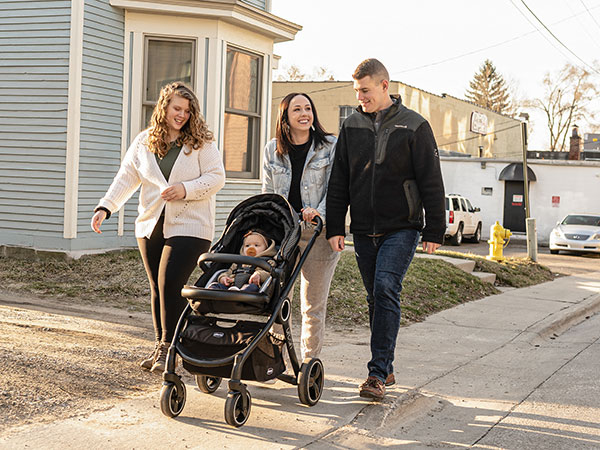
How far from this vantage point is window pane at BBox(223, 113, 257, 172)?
13.5 meters

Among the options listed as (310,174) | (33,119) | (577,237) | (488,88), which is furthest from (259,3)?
(488,88)

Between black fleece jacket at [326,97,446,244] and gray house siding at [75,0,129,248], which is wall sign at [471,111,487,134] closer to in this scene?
gray house siding at [75,0,129,248]

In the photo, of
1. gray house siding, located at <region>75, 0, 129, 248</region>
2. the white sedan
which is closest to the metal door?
the white sedan

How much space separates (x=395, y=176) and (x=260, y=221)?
3.44ft

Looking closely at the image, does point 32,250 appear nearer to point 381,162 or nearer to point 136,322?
point 136,322

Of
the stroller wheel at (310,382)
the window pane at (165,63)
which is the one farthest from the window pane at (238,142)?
the stroller wheel at (310,382)

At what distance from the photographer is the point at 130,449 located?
425 cm

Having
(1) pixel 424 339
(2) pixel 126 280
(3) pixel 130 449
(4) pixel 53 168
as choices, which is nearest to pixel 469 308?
(1) pixel 424 339

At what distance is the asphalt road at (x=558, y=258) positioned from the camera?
21.0m

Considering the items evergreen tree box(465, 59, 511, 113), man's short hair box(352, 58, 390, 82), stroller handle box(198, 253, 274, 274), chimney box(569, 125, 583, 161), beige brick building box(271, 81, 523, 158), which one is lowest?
stroller handle box(198, 253, 274, 274)

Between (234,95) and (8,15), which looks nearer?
Result: (8,15)

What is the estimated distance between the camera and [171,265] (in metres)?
5.79

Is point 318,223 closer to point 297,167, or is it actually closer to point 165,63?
point 297,167

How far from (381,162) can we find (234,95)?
331 inches
